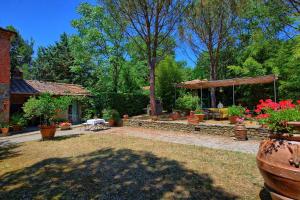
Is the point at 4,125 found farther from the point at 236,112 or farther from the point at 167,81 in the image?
the point at 236,112

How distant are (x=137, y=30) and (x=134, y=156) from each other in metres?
11.6

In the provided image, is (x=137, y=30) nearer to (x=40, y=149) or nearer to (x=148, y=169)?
(x=40, y=149)

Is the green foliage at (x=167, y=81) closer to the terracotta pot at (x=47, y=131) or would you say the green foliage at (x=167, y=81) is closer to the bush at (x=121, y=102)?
the bush at (x=121, y=102)

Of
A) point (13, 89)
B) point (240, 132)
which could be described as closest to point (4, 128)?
point (13, 89)

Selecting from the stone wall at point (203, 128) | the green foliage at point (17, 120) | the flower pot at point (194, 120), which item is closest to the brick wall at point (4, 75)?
the green foliage at point (17, 120)

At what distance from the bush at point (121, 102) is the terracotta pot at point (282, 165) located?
1568 cm

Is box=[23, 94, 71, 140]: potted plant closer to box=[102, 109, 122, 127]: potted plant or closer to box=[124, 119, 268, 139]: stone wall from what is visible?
box=[102, 109, 122, 127]: potted plant

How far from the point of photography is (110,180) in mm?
4988

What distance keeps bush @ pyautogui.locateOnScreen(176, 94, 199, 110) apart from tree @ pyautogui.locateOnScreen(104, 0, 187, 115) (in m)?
3.42

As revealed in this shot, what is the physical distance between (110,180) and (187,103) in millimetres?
13964

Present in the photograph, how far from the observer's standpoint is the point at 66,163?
657 centimetres

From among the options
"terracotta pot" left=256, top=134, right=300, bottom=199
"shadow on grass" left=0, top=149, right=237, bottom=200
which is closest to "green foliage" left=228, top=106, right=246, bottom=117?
"shadow on grass" left=0, top=149, right=237, bottom=200

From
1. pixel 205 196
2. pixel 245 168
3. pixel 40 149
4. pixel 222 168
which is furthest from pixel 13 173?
pixel 245 168

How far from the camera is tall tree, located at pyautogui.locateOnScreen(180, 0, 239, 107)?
18031mm
